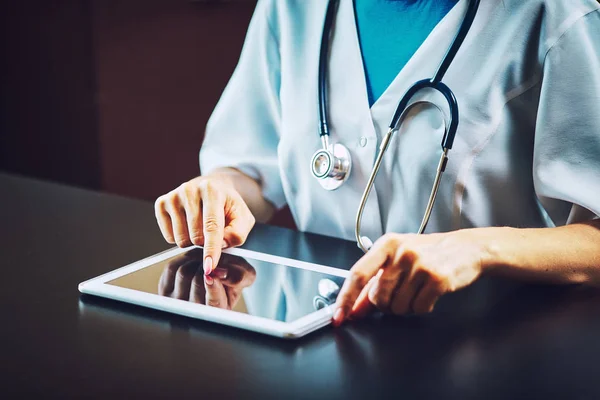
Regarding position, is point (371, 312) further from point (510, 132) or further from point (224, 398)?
point (510, 132)

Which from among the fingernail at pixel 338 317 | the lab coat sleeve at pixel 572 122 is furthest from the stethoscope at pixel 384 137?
the fingernail at pixel 338 317

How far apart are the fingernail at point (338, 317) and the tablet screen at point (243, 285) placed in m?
0.03

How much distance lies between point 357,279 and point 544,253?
0.73 ft

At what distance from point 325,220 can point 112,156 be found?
5.71ft

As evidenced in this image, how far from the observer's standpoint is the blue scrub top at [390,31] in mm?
1008

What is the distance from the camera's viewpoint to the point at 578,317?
0.73m

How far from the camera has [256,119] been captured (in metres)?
1.18

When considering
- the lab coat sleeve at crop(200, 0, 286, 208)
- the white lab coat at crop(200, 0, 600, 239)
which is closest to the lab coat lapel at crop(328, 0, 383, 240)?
the white lab coat at crop(200, 0, 600, 239)

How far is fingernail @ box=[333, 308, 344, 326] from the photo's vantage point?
688 millimetres

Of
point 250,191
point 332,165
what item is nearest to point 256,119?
point 250,191

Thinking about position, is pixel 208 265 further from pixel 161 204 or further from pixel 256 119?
pixel 256 119

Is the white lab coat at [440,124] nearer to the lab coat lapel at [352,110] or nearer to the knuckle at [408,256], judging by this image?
the lab coat lapel at [352,110]

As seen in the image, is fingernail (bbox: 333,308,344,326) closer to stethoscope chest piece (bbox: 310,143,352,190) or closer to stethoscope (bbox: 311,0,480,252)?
stethoscope (bbox: 311,0,480,252)

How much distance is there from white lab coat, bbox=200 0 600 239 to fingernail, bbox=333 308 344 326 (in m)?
0.31
